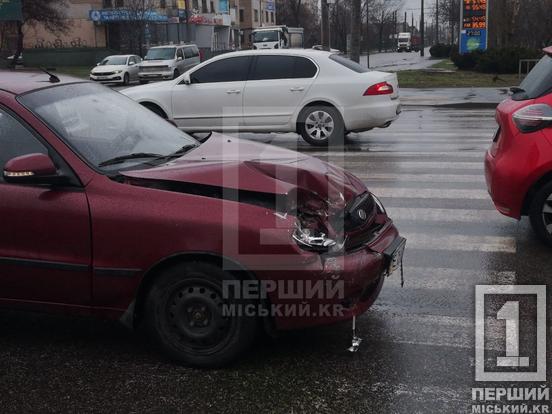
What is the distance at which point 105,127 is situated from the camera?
452cm

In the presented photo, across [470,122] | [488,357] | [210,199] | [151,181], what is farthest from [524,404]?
[470,122]

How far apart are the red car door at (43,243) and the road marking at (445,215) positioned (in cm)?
389

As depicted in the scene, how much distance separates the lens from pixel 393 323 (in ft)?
14.6

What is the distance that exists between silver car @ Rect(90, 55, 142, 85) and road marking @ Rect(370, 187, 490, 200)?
2965 cm

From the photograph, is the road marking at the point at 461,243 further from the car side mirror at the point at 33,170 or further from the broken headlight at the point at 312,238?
the car side mirror at the point at 33,170

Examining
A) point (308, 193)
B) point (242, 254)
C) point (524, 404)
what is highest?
point (308, 193)

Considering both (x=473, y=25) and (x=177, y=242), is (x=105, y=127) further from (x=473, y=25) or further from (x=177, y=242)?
(x=473, y=25)

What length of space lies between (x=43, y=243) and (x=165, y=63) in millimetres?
31744

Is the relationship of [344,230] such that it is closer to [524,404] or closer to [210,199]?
[210,199]

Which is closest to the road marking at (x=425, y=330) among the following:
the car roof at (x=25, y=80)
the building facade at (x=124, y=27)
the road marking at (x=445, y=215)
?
the road marking at (x=445, y=215)

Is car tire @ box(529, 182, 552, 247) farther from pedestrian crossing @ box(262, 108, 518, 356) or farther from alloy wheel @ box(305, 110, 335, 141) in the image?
alloy wheel @ box(305, 110, 335, 141)

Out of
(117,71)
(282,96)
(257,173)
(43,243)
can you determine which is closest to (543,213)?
(257,173)

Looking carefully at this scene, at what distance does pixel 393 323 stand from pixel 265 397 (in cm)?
123

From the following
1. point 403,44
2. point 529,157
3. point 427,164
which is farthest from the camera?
point 403,44
